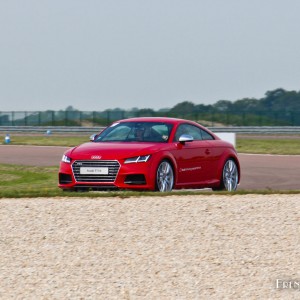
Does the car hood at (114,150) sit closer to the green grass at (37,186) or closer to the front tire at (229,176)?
the green grass at (37,186)

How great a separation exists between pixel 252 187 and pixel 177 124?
3678 millimetres

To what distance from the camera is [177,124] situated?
1862cm

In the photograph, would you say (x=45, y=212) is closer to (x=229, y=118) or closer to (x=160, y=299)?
(x=160, y=299)

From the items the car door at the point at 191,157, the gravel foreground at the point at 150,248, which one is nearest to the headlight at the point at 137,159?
the car door at the point at 191,157

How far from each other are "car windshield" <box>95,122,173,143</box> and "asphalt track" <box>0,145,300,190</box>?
6.75 feet

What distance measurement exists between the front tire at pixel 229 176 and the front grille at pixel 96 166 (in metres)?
2.67

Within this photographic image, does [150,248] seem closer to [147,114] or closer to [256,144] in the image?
[256,144]

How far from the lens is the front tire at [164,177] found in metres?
17.3

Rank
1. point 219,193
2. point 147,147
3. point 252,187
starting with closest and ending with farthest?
point 219,193 < point 147,147 < point 252,187

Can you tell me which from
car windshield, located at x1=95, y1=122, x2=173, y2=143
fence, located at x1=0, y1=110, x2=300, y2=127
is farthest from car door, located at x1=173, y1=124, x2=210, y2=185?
fence, located at x1=0, y1=110, x2=300, y2=127

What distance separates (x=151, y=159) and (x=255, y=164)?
1280 cm

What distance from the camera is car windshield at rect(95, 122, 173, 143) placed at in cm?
1808

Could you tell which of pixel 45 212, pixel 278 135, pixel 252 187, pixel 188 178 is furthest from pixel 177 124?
pixel 278 135

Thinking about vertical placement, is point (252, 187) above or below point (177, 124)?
below
